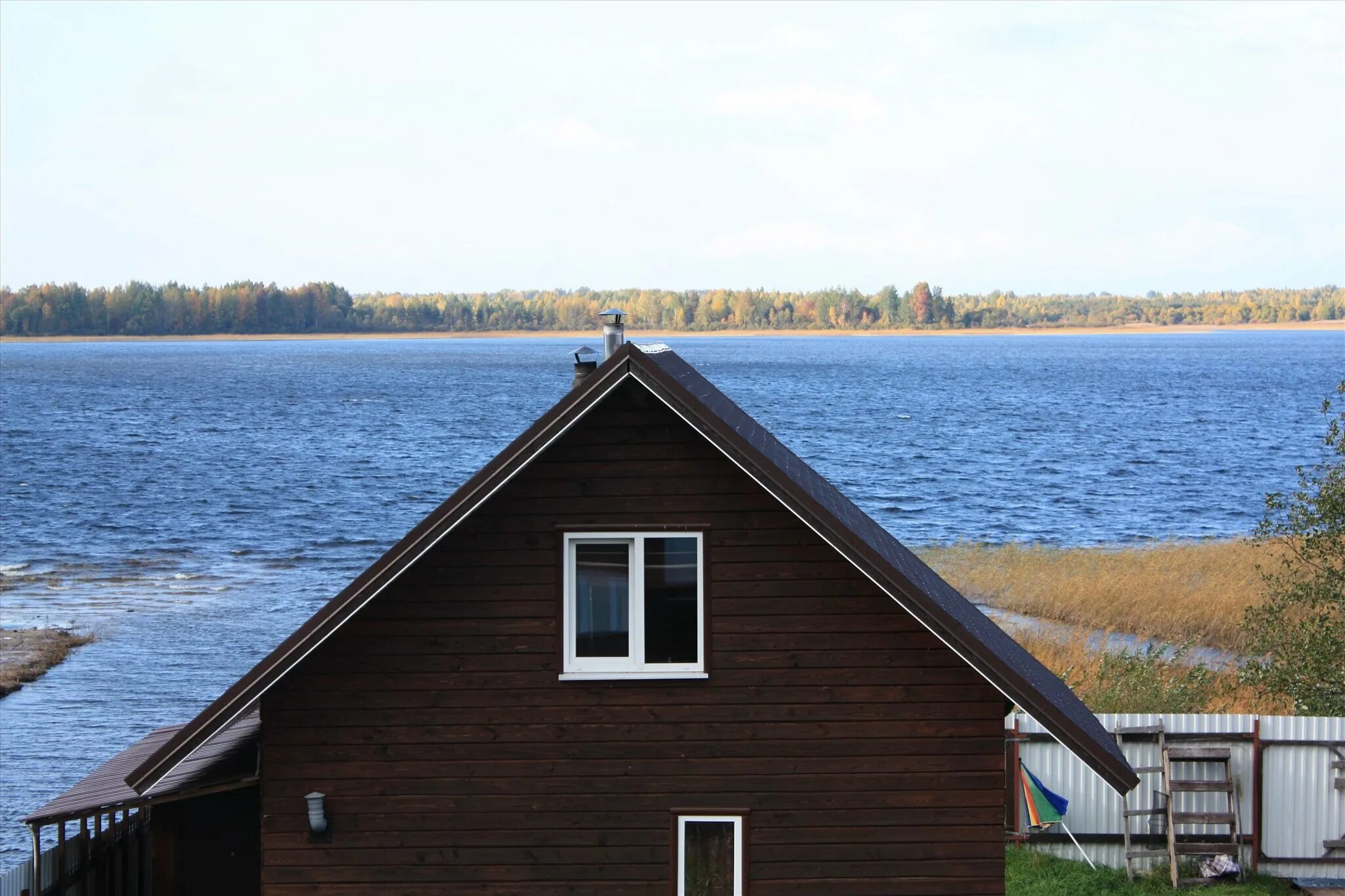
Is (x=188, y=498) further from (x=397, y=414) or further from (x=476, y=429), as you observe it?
(x=397, y=414)

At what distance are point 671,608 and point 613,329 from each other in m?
3.17

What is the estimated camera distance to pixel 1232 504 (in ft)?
225

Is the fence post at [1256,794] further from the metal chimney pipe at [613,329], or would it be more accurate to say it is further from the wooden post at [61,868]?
the wooden post at [61,868]

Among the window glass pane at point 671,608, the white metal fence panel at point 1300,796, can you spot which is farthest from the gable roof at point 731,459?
the white metal fence panel at point 1300,796

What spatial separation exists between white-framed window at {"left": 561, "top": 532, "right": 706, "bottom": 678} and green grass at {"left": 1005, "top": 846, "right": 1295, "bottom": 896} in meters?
7.37

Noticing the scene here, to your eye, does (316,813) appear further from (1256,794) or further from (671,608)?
(1256,794)

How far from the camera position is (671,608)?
11.9 meters

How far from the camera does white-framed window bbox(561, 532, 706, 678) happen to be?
1187 cm

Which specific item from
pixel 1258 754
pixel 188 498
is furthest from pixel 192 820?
pixel 188 498

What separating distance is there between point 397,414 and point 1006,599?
93.3m

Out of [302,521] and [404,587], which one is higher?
[404,587]

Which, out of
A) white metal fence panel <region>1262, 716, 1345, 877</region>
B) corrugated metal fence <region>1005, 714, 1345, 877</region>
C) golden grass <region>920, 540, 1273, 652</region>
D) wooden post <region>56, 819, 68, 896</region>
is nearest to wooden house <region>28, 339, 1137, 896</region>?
wooden post <region>56, 819, 68, 896</region>

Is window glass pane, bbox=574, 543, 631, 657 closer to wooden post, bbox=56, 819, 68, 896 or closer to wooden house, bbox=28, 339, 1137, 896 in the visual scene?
wooden house, bbox=28, 339, 1137, 896

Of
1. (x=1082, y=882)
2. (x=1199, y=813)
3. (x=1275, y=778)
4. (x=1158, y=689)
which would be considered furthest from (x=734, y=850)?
(x=1158, y=689)
